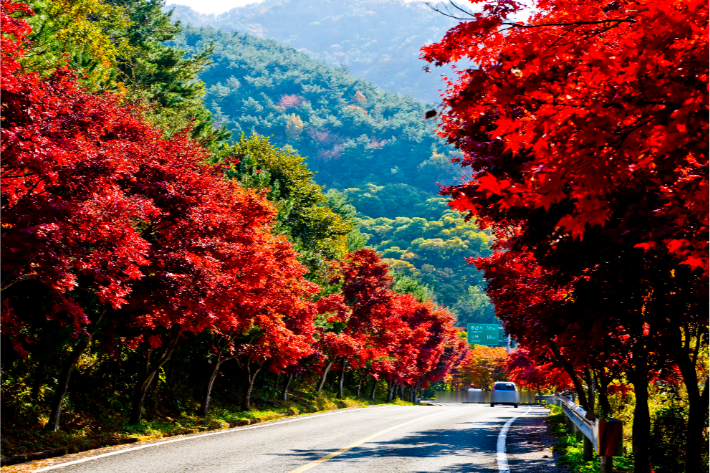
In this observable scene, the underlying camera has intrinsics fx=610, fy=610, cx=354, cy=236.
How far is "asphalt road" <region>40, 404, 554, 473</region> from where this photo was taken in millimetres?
8742

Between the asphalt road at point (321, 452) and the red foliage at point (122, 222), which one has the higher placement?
the red foliage at point (122, 222)

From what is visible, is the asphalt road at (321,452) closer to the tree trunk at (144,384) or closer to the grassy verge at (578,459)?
the grassy verge at (578,459)

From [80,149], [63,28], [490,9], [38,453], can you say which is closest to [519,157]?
[490,9]

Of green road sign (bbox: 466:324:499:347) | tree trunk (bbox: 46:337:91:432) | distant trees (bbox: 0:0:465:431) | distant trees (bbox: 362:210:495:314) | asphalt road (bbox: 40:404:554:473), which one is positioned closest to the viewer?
distant trees (bbox: 0:0:465:431)

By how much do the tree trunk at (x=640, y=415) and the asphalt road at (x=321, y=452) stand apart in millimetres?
1566

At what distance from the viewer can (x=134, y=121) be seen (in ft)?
39.8

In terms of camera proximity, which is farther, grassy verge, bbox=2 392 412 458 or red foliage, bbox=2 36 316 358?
grassy verge, bbox=2 392 412 458

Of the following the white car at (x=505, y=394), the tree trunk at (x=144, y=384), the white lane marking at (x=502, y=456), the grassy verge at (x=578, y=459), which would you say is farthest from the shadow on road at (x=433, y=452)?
the white car at (x=505, y=394)

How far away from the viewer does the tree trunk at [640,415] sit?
316 inches

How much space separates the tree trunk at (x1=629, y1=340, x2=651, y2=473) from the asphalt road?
61.6 inches

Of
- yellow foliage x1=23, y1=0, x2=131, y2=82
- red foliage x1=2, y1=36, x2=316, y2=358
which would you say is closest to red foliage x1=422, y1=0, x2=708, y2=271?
red foliage x1=2, y1=36, x2=316, y2=358

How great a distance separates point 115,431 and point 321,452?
5.32 metres

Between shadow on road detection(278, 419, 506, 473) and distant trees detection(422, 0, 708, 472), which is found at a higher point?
distant trees detection(422, 0, 708, 472)

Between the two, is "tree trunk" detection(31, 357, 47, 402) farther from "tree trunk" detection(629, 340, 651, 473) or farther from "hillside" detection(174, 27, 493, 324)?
"hillside" detection(174, 27, 493, 324)
